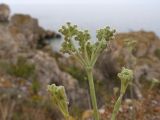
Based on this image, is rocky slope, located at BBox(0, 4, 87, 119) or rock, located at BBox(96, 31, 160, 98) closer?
rocky slope, located at BBox(0, 4, 87, 119)

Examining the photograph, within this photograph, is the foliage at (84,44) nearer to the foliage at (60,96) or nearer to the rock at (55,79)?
the foliage at (60,96)

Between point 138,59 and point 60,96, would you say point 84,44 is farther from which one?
point 138,59

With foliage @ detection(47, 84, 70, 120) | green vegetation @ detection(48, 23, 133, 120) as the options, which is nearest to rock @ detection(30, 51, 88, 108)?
green vegetation @ detection(48, 23, 133, 120)

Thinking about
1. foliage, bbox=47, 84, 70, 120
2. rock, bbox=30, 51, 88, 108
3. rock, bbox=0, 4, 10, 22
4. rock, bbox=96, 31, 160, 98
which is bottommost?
rock, bbox=0, 4, 10, 22

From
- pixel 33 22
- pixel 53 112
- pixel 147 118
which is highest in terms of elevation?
pixel 147 118

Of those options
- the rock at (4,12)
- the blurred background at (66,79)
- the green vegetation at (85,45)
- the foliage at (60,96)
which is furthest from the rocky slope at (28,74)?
the rock at (4,12)

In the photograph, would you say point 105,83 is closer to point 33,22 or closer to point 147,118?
point 147,118

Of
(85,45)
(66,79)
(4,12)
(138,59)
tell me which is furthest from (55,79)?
(4,12)

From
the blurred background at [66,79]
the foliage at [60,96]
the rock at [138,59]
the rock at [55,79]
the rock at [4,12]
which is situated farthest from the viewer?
the rock at [4,12]

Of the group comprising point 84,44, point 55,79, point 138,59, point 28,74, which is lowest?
point 138,59

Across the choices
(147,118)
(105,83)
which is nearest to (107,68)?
(105,83)

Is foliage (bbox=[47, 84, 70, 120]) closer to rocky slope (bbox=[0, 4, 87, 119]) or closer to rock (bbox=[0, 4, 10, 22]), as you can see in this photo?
rocky slope (bbox=[0, 4, 87, 119])
